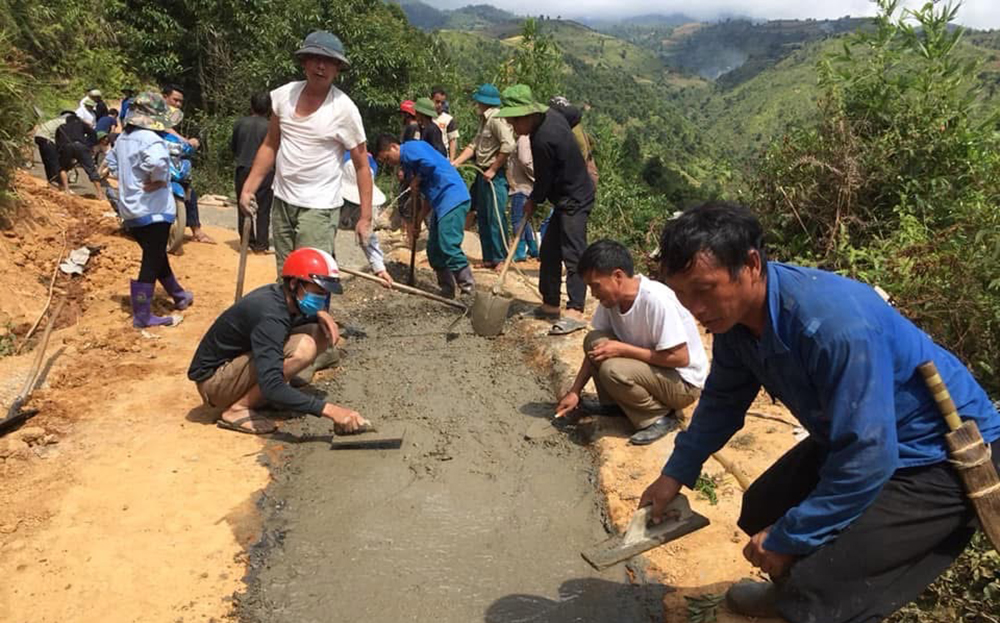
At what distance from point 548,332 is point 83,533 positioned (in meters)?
3.48

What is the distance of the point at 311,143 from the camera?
4.65 m

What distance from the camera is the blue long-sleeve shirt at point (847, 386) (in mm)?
1713

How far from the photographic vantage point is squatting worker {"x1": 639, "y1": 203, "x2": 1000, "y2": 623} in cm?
173

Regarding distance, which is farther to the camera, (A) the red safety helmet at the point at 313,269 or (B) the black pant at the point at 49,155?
(B) the black pant at the point at 49,155

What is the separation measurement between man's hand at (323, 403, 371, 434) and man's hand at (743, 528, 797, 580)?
226 centimetres

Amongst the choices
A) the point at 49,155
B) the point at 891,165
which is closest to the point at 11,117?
the point at 49,155

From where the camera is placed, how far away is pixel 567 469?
386 centimetres

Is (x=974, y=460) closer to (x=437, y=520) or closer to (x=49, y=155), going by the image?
(x=437, y=520)

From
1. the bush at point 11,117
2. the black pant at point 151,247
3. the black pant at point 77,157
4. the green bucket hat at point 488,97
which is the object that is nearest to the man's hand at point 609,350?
the black pant at point 151,247

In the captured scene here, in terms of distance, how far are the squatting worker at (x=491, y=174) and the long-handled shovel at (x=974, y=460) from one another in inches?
221

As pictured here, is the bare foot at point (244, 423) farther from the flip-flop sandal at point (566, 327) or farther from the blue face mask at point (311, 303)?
the flip-flop sandal at point (566, 327)

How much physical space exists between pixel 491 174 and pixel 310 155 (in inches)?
110

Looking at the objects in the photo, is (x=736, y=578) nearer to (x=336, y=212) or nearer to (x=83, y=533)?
(x=83, y=533)

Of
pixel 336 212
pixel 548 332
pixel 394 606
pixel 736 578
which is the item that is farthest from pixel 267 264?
pixel 736 578
